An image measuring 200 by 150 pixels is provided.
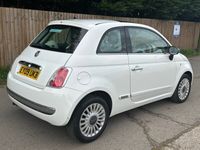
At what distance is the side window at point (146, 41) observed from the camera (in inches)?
156

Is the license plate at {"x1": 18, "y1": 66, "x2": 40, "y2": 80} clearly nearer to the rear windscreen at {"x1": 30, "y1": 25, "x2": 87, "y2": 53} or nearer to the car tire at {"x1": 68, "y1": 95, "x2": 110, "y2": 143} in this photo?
the rear windscreen at {"x1": 30, "y1": 25, "x2": 87, "y2": 53}

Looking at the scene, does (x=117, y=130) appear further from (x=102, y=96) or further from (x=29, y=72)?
(x=29, y=72)

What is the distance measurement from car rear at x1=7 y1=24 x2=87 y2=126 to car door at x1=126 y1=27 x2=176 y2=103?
1017 millimetres

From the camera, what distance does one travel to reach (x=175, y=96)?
16.6 feet

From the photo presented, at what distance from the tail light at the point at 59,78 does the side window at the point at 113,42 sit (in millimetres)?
638

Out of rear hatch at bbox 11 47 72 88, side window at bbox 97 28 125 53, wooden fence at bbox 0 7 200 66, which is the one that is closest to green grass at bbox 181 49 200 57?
wooden fence at bbox 0 7 200 66

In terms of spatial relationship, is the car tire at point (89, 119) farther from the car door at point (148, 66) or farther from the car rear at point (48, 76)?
the car door at point (148, 66)

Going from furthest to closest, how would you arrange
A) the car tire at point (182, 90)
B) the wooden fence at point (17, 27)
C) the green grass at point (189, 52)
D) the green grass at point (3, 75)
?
the green grass at point (189, 52) → the wooden fence at point (17, 27) → the green grass at point (3, 75) → the car tire at point (182, 90)

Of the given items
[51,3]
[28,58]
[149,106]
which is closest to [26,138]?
[28,58]

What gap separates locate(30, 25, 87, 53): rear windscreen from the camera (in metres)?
3.32

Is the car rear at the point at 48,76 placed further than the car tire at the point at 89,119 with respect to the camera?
No

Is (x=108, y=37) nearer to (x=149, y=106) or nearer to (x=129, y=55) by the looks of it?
(x=129, y=55)

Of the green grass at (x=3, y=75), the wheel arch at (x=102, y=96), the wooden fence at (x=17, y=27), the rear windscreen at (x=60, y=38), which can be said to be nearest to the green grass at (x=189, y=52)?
the wooden fence at (x=17, y=27)

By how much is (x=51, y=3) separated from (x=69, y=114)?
651cm
